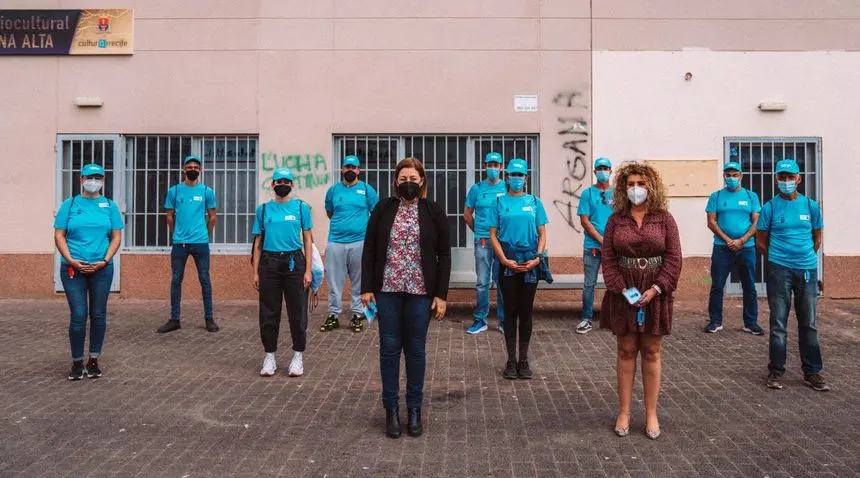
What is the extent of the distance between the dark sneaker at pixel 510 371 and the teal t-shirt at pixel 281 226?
2.19 metres

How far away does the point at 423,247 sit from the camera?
4812 millimetres

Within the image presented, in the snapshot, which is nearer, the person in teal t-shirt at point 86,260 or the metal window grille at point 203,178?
the person in teal t-shirt at point 86,260

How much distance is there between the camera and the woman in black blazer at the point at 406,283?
477cm

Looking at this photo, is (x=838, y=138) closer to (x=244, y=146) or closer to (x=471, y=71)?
(x=471, y=71)

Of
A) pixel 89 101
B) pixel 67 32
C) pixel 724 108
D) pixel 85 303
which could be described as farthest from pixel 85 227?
pixel 724 108

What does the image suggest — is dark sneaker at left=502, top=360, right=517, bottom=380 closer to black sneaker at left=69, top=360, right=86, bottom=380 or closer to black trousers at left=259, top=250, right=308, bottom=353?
black trousers at left=259, top=250, right=308, bottom=353

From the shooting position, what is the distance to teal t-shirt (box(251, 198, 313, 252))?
6336 millimetres

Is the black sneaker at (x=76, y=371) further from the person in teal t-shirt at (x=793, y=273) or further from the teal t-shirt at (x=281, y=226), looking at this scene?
the person in teal t-shirt at (x=793, y=273)

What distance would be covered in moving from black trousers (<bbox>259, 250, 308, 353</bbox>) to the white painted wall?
559 centimetres

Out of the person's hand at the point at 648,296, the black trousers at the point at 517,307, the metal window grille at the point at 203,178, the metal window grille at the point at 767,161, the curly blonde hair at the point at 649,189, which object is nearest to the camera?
the person's hand at the point at 648,296

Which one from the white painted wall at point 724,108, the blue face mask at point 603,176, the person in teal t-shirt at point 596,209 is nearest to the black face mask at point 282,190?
the person in teal t-shirt at point 596,209

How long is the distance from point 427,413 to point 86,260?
132 inches

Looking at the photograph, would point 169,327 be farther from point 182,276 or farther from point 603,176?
point 603,176

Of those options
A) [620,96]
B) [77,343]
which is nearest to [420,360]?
[77,343]
